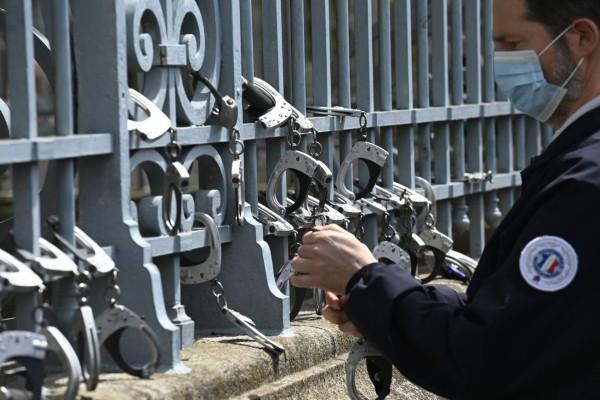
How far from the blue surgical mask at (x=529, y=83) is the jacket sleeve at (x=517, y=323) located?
0.40m

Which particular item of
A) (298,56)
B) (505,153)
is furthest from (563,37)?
(505,153)

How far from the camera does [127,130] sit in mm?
3840

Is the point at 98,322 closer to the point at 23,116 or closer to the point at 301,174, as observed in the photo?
the point at 23,116

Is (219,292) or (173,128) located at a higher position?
(173,128)

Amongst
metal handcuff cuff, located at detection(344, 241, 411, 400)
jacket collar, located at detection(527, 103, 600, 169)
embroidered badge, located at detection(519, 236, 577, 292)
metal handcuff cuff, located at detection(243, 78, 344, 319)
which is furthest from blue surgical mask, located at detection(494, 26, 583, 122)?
metal handcuff cuff, located at detection(243, 78, 344, 319)

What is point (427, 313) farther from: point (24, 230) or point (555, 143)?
point (24, 230)

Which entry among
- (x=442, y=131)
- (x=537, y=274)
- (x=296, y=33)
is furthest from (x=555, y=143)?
(x=442, y=131)

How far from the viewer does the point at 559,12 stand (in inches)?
133

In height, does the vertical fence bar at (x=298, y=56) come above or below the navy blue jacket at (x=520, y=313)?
above

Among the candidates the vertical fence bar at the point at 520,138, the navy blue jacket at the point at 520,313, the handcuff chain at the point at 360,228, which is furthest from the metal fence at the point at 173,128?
the vertical fence bar at the point at 520,138

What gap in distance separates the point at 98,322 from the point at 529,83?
47.5 inches

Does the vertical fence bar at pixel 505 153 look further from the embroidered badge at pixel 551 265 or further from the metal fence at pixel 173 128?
the embroidered badge at pixel 551 265

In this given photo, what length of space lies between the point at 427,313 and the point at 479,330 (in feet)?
0.54

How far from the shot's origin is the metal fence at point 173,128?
367 cm
